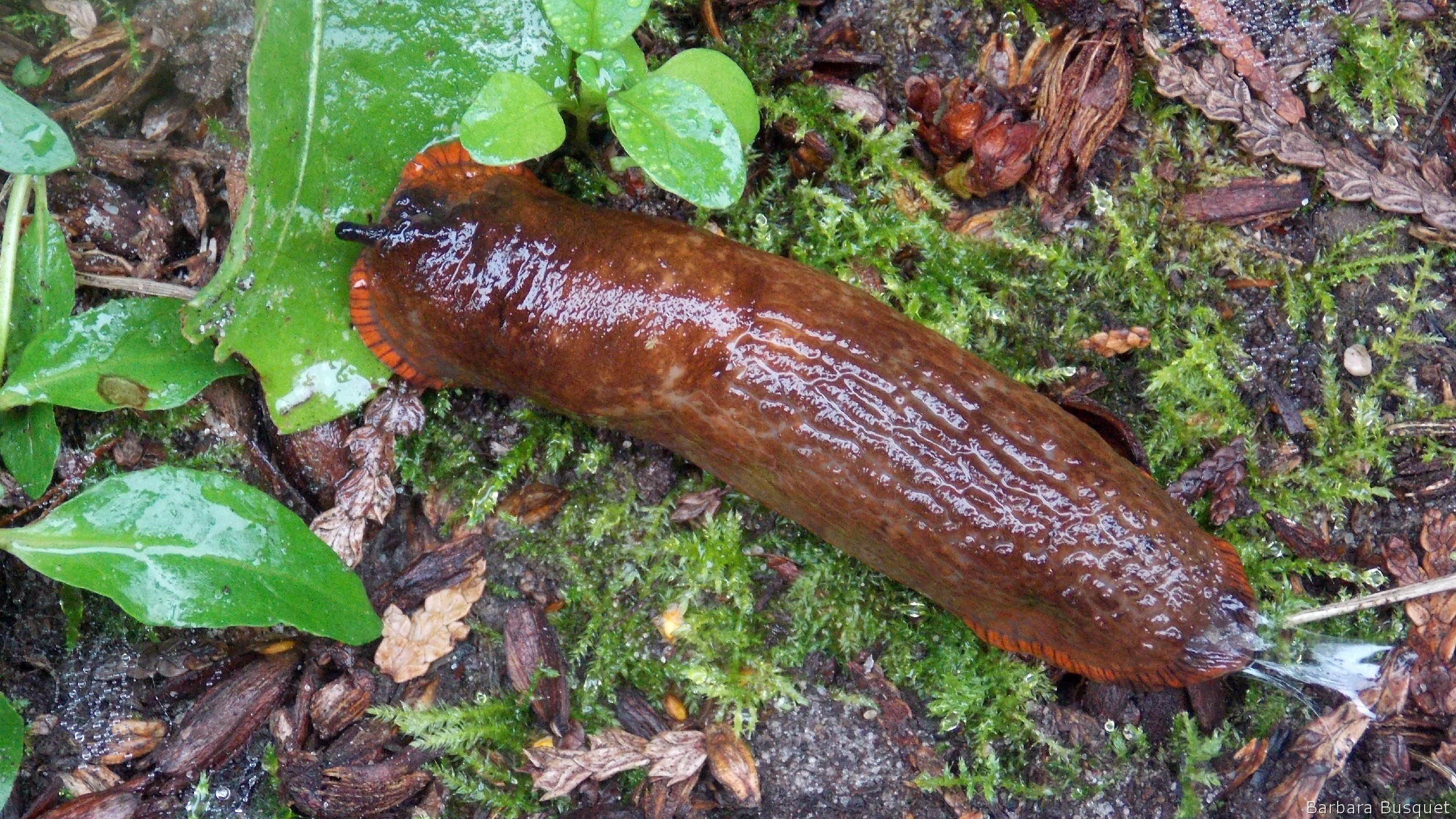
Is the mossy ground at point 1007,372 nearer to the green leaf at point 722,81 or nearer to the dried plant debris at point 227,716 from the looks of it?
the green leaf at point 722,81

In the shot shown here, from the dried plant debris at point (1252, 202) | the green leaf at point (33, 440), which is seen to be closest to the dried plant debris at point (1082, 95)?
the dried plant debris at point (1252, 202)

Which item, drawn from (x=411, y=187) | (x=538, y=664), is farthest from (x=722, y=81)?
(x=538, y=664)

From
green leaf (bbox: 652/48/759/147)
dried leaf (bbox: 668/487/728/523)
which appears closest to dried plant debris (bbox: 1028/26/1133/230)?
green leaf (bbox: 652/48/759/147)

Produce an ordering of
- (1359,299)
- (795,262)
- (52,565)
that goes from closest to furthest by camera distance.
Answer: (52,565)
(795,262)
(1359,299)

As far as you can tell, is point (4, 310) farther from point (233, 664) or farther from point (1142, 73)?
point (1142, 73)

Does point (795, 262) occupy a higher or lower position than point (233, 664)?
higher

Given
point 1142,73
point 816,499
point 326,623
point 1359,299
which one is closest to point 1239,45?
point 1142,73

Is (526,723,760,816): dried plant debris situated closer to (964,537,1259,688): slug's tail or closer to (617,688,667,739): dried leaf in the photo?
(617,688,667,739): dried leaf

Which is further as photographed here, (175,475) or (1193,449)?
(1193,449)
